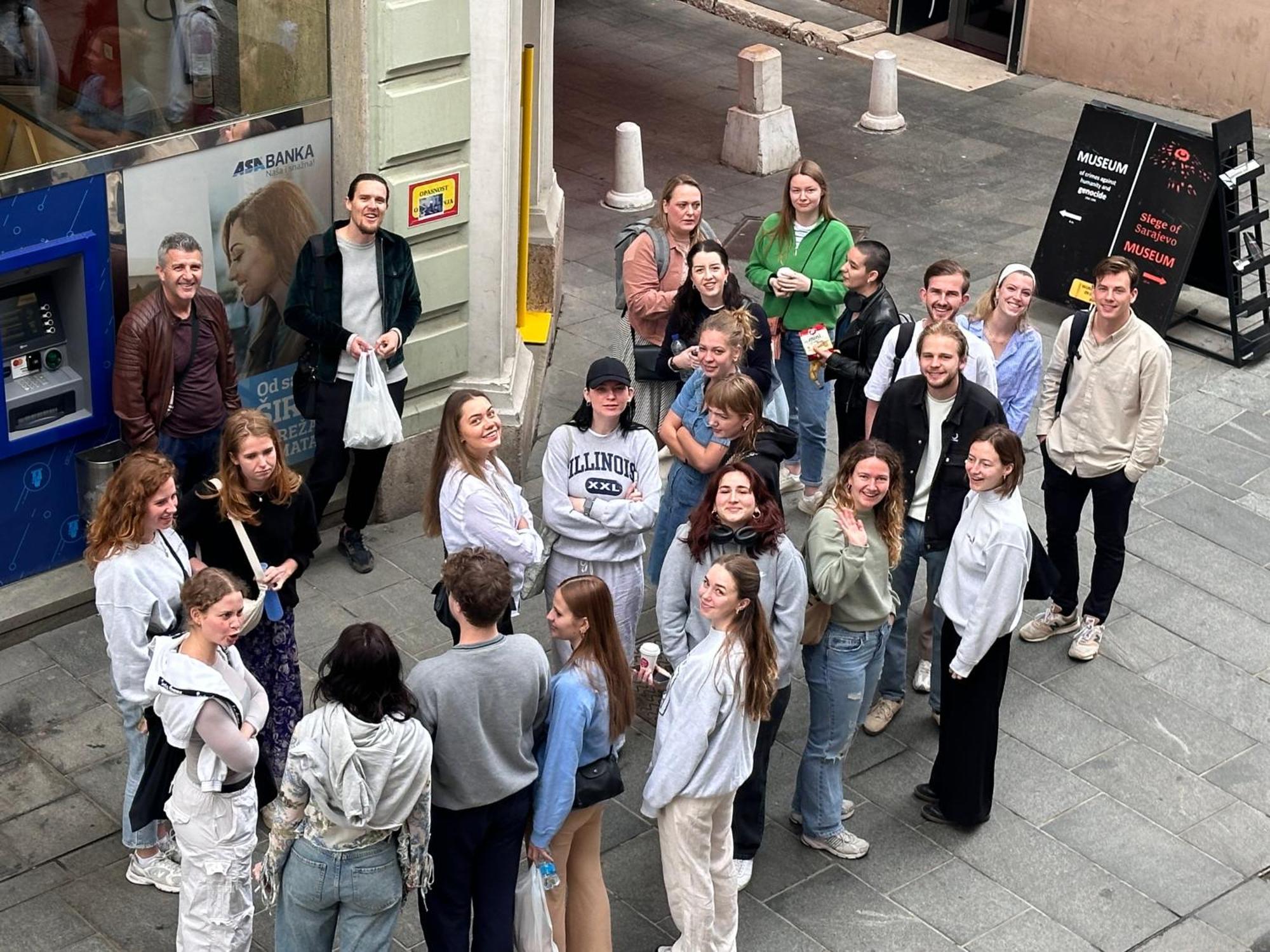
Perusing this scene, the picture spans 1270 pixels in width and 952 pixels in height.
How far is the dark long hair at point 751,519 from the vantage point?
637cm

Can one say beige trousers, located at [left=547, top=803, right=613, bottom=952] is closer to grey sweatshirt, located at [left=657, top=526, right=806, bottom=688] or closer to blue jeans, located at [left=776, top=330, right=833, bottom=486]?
grey sweatshirt, located at [left=657, top=526, right=806, bottom=688]

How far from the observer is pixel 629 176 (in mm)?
13297

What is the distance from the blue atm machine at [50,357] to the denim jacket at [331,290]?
866 millimetres

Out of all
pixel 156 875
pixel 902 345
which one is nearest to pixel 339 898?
pixel 156 875

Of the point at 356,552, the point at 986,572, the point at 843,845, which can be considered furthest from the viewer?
the point at 356,552

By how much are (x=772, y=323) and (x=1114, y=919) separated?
361 cm

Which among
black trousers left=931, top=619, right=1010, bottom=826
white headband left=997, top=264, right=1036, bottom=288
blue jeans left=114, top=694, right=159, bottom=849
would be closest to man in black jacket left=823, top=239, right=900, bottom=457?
white headband left=997, top=264, right=1036, bottom=288

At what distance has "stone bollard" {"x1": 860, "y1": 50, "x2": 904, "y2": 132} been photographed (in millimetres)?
15062

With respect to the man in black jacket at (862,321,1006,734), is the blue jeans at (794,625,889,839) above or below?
below

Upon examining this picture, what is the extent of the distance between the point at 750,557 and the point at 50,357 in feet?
11.8

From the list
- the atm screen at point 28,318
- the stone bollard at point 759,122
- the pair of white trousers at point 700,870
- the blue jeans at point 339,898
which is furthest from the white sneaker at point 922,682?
the stone bollard at point 759,122

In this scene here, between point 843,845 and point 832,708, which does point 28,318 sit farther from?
point 843,845

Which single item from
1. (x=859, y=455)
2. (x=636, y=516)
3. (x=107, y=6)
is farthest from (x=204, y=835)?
(x=107, y=6)

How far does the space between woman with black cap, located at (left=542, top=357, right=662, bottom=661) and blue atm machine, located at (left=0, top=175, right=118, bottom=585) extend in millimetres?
2349
